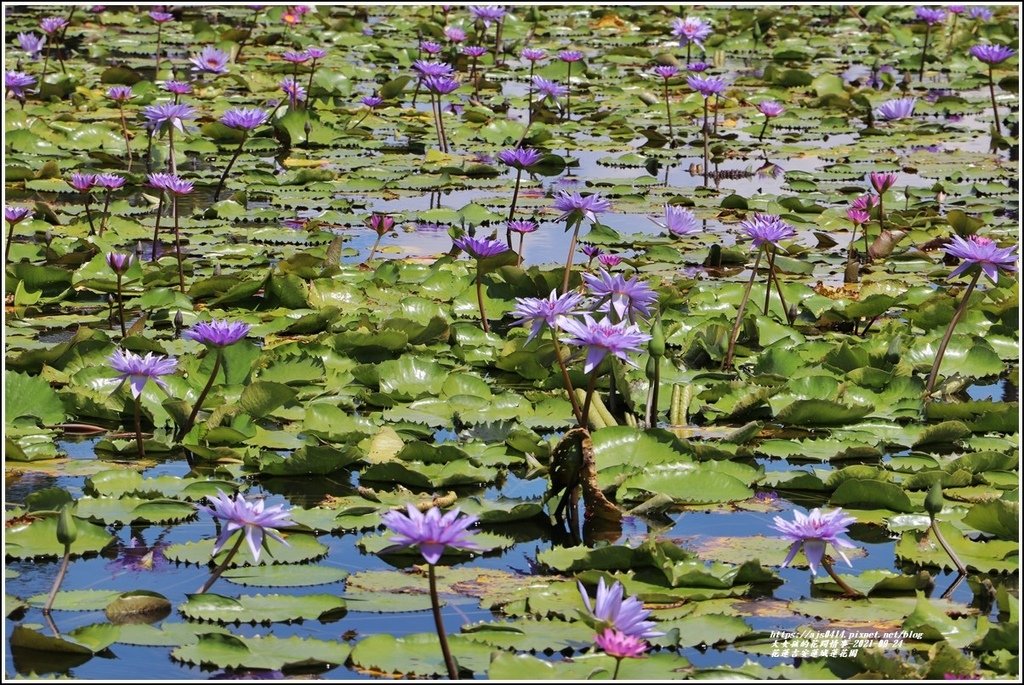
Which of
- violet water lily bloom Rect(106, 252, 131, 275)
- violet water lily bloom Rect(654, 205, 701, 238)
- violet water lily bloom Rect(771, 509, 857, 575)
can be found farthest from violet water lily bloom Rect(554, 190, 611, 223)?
violet water lily bloom Rect(771, 509, 857, 575)

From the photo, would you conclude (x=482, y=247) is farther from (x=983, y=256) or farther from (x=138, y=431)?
(x=983, y=256)

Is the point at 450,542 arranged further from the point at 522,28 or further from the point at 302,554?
the point at 522,28

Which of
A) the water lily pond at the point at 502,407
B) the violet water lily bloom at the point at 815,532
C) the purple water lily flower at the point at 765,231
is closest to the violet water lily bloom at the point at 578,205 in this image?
the water lily pond at the point at 502,407

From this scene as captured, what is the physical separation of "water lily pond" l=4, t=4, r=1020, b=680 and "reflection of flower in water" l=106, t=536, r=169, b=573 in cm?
2

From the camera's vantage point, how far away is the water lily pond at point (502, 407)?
8.85 ft

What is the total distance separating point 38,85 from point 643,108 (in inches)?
168

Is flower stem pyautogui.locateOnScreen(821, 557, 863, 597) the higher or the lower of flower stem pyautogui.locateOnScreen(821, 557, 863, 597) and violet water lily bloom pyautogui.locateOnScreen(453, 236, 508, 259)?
the lower

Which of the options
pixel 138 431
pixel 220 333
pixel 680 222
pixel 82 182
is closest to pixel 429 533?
pixel 220 333

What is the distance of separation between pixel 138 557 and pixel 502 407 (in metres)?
1.33

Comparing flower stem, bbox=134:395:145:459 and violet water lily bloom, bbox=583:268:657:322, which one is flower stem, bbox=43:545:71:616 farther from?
violet water lily bloom, bbox=583:268:657:322

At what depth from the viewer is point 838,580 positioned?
2.88 metres

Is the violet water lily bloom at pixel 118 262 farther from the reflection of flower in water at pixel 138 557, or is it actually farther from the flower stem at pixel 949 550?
the flower stem at pixel 949 550

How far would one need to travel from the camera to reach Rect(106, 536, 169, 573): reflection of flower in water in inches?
119

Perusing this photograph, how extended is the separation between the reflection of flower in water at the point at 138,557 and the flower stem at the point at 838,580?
58.0 inches
